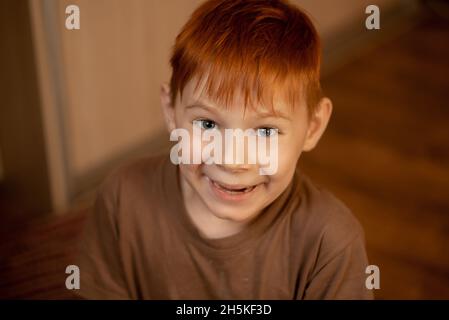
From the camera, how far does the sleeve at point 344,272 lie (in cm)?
80

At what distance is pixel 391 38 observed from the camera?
2.06m

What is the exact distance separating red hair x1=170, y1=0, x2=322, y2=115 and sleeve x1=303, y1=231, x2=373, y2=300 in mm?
208

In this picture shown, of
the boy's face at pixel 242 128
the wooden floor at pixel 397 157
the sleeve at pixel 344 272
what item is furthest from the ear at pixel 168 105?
the wooden floor at pixel 397 157

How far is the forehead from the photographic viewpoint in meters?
0.69

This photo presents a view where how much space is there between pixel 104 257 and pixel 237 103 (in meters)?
0.33

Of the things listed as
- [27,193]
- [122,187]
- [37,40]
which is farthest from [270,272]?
[27,193]

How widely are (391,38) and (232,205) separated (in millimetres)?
1469

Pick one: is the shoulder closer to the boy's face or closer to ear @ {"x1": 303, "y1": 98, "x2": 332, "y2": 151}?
the boy's face

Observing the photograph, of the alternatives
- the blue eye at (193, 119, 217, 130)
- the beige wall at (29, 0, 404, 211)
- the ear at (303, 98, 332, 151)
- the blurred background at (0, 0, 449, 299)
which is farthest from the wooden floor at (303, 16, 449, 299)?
the blue eye at (193, 119, 217, 130)

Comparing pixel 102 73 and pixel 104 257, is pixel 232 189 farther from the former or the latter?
pixel 102 73

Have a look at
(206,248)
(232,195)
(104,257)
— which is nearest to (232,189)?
(232,195)

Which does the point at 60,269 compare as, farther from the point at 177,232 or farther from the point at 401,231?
the point at 401,231

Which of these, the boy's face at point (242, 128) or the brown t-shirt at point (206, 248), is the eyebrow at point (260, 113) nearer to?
the boy's face at point (242, 128)

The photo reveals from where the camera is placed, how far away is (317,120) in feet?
2.51
